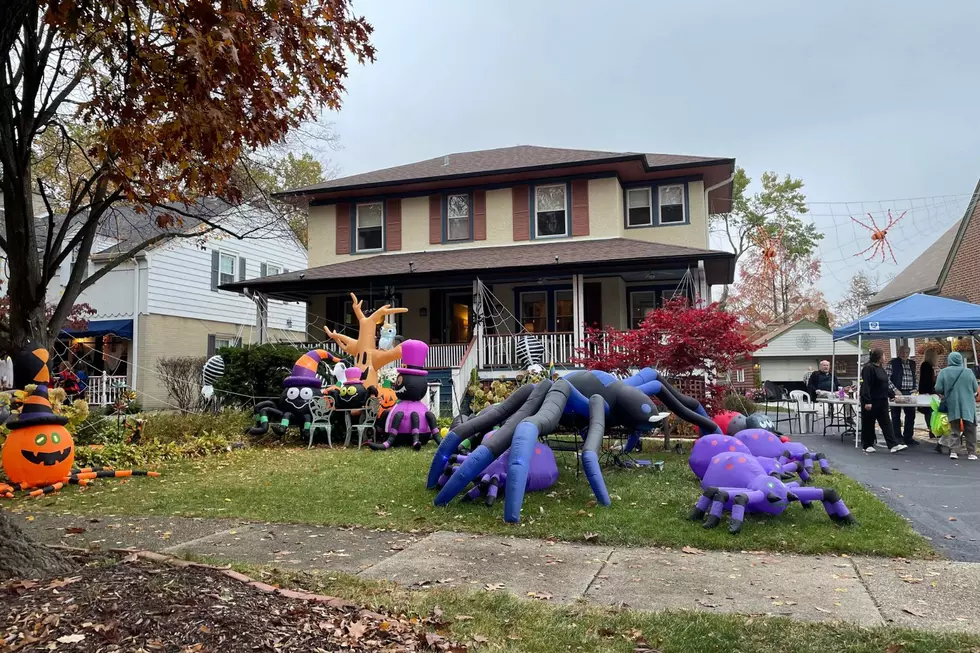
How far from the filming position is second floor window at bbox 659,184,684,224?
20.3 metres

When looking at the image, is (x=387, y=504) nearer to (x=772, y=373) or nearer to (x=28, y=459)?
(x=28, y=459)

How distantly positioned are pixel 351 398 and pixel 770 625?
10483 millimetres

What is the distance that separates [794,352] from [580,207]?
19.6 metres

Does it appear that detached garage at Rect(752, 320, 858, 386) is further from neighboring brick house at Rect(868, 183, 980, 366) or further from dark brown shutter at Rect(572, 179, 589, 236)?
dark brown shutter at Rect(572, 179, 589, 236)

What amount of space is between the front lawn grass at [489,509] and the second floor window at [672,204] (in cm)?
1136

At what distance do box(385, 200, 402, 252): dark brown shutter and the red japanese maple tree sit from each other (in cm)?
1109

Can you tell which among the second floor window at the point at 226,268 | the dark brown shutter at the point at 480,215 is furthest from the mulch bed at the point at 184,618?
the second floor window at the point at 226,268

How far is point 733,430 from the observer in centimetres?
977

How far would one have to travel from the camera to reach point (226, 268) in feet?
89.1

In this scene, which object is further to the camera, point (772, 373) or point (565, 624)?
point (772, 373)

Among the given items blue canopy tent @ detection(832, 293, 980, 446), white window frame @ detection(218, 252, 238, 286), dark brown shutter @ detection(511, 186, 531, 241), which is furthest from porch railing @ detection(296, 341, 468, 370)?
blue canopy tent @ detection(832, 293, 980, 446)

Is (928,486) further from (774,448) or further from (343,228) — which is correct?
(343,228)

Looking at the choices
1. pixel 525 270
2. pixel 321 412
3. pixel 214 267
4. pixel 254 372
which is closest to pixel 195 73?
pixel 321 412

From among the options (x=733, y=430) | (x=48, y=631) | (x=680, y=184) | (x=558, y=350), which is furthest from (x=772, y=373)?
(x=48, y=631)
